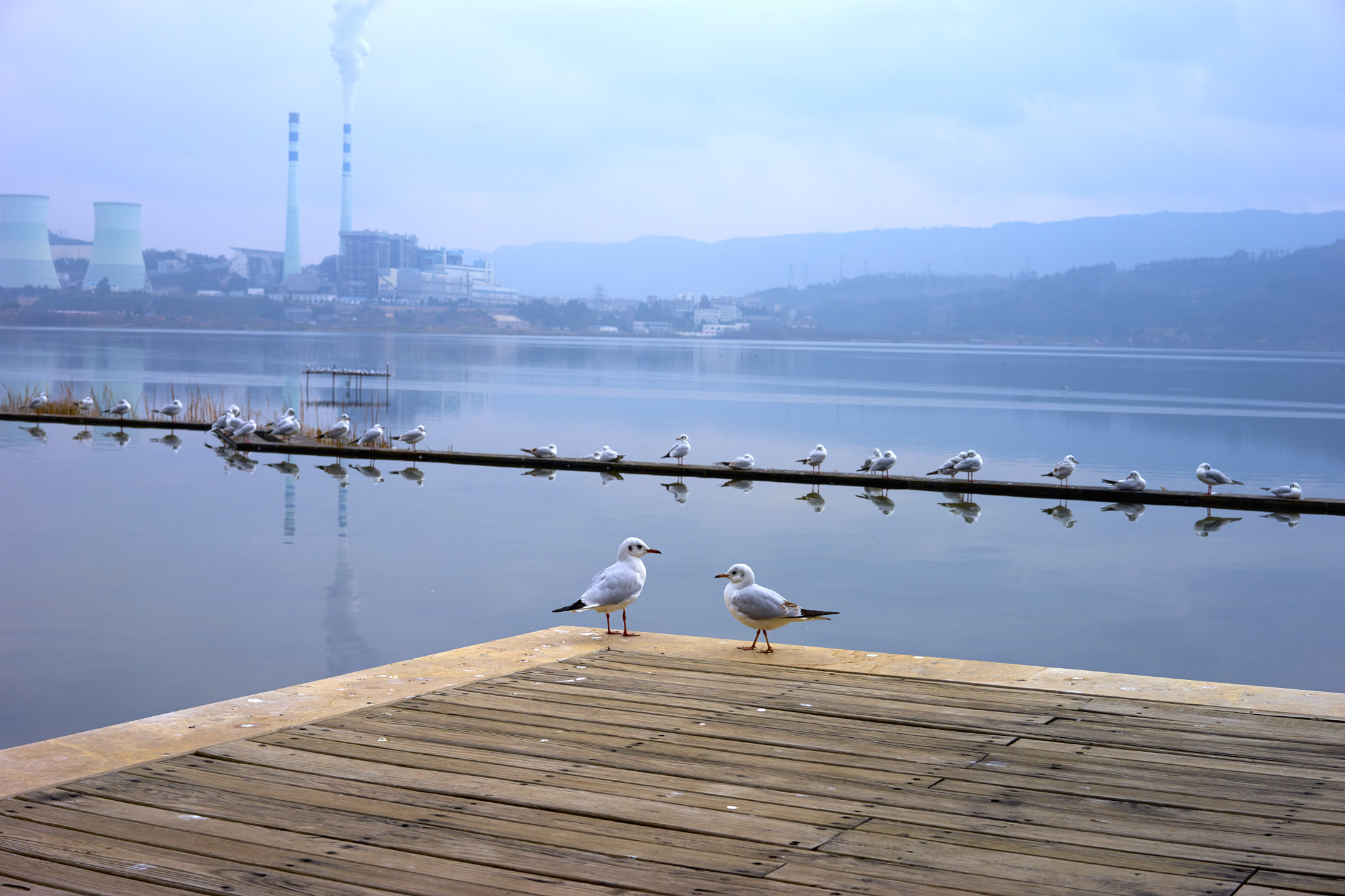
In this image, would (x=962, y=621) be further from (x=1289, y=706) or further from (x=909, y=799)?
(x=909, y=799)

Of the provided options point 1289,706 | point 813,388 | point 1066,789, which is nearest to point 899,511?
point 1289,706

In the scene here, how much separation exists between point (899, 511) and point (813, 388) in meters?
43.2

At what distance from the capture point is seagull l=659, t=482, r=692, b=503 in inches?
760

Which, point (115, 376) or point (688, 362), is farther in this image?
point (688, 362)

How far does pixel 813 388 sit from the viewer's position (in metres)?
61.5

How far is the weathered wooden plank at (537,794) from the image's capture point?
12.6 ft

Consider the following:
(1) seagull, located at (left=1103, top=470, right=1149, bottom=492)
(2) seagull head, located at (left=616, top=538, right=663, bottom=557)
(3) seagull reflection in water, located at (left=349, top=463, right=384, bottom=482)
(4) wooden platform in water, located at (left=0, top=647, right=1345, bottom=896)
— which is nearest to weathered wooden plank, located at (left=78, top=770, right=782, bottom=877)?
(4) wooden platform in water, located at (left=0, top=647, right=1345, bottom=896)

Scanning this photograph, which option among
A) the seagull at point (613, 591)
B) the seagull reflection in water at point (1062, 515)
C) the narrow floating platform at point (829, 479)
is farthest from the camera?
the narrow floating platform at point (829, 479)

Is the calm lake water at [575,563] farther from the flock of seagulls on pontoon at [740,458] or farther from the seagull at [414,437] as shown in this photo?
the seagull at [414,437]

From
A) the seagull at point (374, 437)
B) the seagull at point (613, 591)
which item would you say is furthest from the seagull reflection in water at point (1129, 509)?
the seagull at point (374, 437)

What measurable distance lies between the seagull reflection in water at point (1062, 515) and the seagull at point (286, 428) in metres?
14.8

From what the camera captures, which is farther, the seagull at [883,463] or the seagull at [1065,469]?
the seagull at [883,463]

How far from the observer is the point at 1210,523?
18469 mm

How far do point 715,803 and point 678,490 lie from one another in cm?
1628
